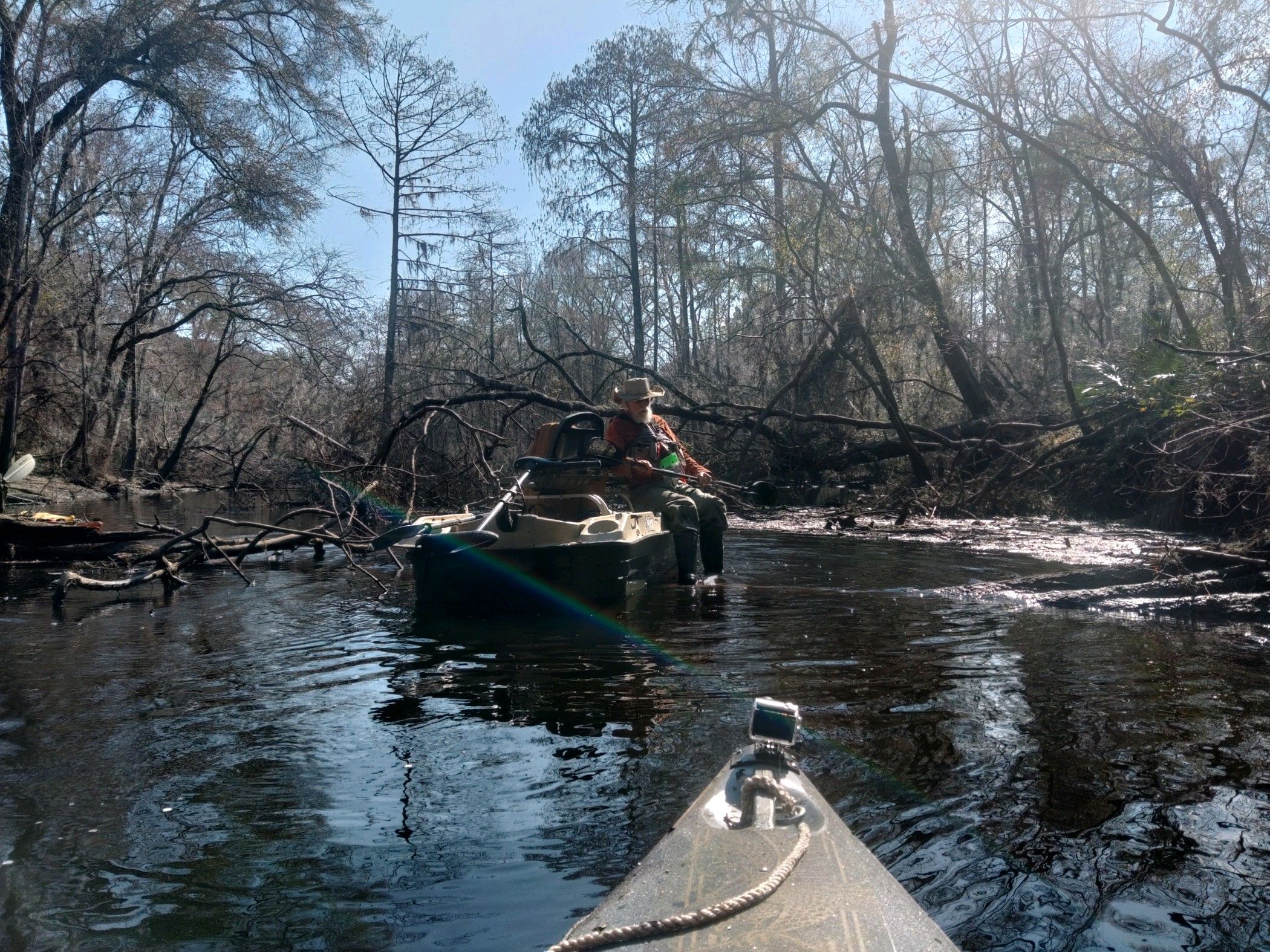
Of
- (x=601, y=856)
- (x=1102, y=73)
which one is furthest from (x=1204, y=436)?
(x=601, y=856)

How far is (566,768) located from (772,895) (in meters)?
2.18

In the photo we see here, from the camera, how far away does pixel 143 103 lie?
60.3 feet

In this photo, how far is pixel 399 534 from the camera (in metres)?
7.78

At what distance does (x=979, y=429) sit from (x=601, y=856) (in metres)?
15.1

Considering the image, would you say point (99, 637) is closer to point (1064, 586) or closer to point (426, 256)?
point (1064, 586)

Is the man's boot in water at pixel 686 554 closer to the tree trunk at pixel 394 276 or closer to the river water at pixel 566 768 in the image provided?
the river water at pixel 566 768

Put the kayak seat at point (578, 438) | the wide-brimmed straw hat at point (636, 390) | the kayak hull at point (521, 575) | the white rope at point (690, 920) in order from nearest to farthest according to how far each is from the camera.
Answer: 1. the white rope at point (690, 920)
2. the kayak hull at point (521, 575)
3. the wide-brimmed straw hat at point (636, 390)
4. the kayak seat at point (578, 438)

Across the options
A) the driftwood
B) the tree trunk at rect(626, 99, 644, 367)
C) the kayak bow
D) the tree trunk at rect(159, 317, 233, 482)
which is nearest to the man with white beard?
the driftwood

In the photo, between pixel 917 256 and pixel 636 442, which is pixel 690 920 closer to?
pixel 636 442

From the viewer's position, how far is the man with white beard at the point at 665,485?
9648 mm

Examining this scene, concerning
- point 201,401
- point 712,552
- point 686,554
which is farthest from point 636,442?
point 201,401

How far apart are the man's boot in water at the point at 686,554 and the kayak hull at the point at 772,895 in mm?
6637

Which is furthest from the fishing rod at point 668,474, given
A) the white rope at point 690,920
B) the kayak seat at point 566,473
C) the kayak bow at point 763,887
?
the white rope at point 690,920

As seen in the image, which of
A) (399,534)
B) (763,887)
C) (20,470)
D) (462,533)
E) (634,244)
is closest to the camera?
(763,887)
